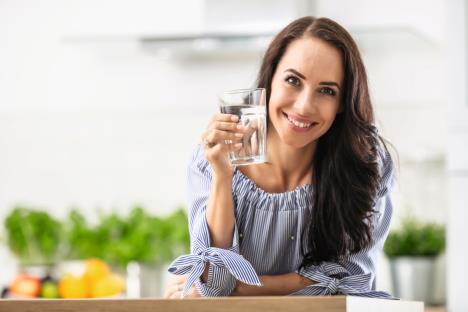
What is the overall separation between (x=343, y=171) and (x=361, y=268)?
0.20 meters

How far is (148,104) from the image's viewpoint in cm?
367

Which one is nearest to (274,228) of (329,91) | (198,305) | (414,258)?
(329,91)

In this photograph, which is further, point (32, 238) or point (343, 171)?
point (32, 238)

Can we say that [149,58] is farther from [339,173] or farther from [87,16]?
[339,173]

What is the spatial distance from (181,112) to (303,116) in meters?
2.05

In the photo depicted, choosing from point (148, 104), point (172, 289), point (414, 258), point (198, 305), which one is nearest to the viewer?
point (198, 305)

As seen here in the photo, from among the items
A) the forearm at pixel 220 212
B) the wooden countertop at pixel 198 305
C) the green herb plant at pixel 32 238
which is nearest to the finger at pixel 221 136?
the forearm at pixel 220 212

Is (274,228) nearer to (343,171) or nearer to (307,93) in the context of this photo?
(343,171)

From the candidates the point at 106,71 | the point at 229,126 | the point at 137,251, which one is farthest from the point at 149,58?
the point at 229,126

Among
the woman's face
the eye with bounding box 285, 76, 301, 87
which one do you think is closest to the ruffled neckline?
the woman's face

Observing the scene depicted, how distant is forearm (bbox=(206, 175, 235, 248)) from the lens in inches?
63.5

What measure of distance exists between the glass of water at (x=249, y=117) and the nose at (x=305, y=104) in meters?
0.12

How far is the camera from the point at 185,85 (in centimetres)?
363

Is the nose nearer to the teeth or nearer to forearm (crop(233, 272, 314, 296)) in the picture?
the teeth
